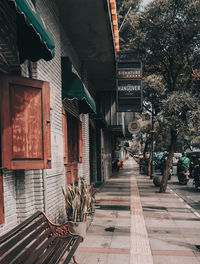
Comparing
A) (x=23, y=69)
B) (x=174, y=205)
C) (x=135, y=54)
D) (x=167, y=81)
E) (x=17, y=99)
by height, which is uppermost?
(x=135, y=54)

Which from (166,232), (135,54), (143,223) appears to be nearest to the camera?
(166,232)

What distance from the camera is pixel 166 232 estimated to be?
620cm

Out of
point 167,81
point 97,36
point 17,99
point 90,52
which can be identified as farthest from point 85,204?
point 167,81

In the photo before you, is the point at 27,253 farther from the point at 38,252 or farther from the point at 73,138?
the point at 73,138

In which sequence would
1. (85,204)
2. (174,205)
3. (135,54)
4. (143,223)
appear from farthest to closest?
(135,54)
(174,205)
(143,223)
(85,204)

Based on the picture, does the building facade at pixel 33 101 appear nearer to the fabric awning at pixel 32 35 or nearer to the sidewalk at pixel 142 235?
the fabric awning at pixel 32 35

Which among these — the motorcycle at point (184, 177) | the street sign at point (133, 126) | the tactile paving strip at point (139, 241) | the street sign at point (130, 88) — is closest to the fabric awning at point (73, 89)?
the tactile paving strip at point (139, 241)

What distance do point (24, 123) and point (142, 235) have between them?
11.3 ft

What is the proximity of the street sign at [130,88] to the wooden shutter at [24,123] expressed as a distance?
6.86 m

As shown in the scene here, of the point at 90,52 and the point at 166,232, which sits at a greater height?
the point at 90,52

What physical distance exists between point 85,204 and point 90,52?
604cm

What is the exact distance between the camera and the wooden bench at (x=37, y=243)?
3023mm

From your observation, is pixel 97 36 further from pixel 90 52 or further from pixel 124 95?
pixel 124 95

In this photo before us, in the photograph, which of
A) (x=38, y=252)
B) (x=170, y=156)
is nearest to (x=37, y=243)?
(x=38, y=252)
